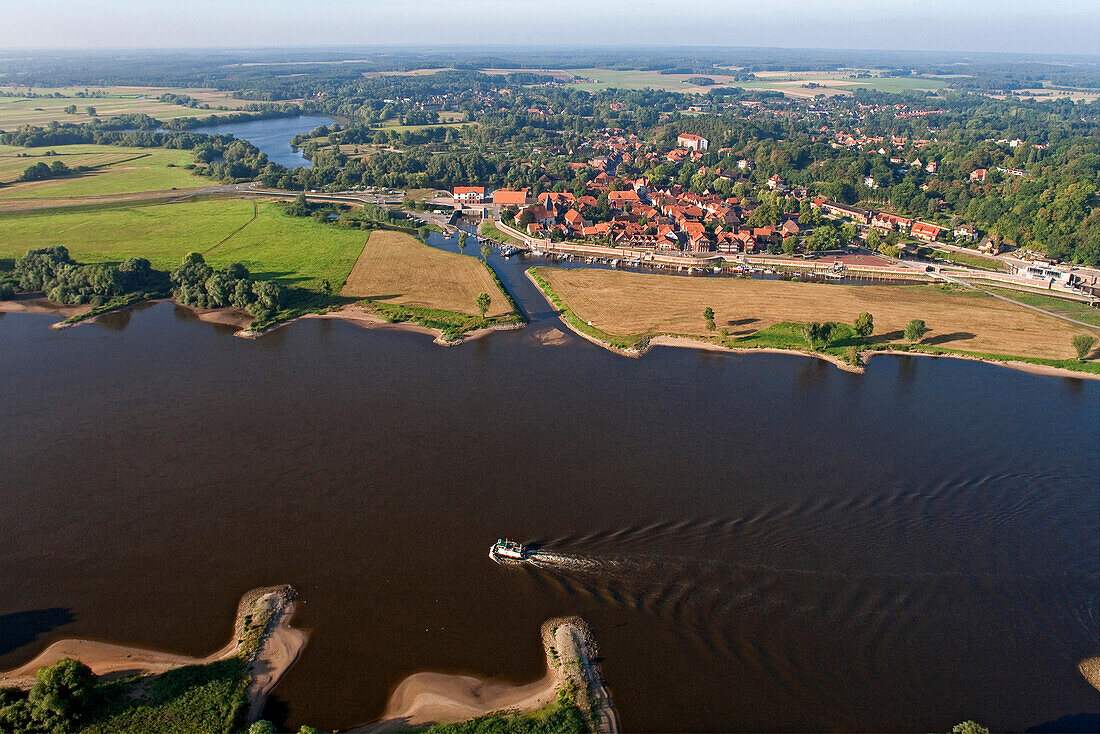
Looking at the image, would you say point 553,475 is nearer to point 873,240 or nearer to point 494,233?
point 494,233

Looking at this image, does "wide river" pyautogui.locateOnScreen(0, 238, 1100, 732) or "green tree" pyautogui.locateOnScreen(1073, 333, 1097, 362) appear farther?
"green tree" pyautogui.locateOnScreen(1073, 333, 1097, 362)

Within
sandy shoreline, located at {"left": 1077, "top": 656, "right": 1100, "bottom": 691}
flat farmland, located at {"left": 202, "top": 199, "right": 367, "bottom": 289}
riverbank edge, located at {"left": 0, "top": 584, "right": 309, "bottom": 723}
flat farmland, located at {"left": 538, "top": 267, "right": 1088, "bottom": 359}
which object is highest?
flat farmland, located at {"left": 202, "top": 199, "right": 367, "bottom": 289}

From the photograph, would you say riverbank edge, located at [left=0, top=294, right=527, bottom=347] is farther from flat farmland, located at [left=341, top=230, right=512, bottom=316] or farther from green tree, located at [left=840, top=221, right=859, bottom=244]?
green tree, located at [left=840, top=221, right=859, bottom=244]

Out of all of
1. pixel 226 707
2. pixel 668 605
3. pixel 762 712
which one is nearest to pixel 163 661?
pixel 226 707

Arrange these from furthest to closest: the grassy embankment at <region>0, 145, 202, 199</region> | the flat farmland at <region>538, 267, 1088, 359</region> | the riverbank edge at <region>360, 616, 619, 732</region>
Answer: the grassy embankment at <region>0, 145, 202, 199</region> < the flat farmland at <region>538, 267, 1088, 359</region> < the riverbank edge at <region>360, 616, 619, 732</region>

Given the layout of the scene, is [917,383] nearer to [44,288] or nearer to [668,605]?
[668,605]

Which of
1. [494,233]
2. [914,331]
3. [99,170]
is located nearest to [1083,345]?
[914,331]

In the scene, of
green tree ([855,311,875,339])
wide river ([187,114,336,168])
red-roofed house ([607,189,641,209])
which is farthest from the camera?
wide river ([187,114,336,168])

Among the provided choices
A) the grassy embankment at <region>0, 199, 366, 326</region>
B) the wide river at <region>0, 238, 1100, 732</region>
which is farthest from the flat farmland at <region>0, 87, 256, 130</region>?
the wide river at <region>0, 238, 1100, 732</region>
